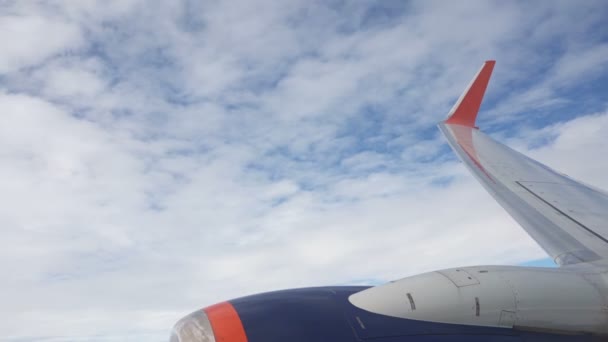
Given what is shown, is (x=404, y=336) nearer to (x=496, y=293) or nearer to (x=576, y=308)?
(x=496, y=293)

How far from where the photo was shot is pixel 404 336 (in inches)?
165

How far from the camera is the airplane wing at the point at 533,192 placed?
25.3 ft

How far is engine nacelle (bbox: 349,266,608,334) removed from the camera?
176 inches

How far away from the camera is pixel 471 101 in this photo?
1448cm

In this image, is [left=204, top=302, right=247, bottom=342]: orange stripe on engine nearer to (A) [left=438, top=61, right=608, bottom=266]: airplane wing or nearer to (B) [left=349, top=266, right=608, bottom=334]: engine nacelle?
(B) [left=349, top=266, right=608, bottom=334]: engine nacelle

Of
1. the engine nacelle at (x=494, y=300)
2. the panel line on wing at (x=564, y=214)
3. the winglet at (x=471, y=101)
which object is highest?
the winglet at (x=471, y=101)

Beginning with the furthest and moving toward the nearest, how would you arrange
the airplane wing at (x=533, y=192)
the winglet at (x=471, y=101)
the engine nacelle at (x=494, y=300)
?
the winglet at (x=471, y=101) < the airplane wing at (x=533, y=192) < the engine nacelle at (x=494, y=300)

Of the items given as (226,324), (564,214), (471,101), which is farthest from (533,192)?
(226,324)

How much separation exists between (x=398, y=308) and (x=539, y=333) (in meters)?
1.72

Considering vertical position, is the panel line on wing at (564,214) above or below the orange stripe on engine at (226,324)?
above

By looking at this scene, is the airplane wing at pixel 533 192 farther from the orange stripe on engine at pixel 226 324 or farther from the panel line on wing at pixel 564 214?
the orange stripe on engine at pixel 226 324

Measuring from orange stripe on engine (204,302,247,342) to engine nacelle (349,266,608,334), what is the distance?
123cm

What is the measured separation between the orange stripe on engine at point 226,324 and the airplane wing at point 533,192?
5.69m

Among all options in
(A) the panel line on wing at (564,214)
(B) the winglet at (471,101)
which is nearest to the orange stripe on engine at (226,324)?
(A) the panel line on wing at (564,214)
